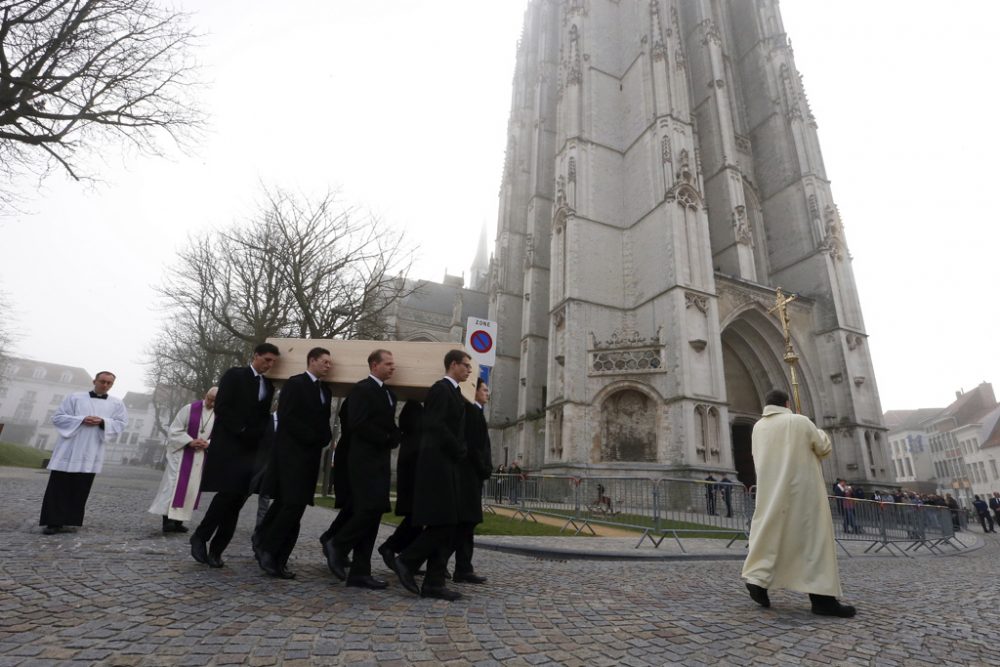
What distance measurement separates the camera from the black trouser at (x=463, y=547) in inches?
158

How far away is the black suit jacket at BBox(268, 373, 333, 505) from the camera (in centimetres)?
372

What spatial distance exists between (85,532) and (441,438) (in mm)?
4618

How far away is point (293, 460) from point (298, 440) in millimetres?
158

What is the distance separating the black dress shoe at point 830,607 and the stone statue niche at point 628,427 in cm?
1336

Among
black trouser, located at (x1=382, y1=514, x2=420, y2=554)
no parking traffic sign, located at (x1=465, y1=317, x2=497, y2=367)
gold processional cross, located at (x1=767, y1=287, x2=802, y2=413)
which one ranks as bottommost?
black trouser, located at (x1=382, y1=514, x2=420, y2=554)

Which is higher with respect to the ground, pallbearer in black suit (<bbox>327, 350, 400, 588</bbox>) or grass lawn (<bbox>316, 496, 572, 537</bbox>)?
pallbearer in black suit (<bbox>327, 350, 400, 588</bbox>)

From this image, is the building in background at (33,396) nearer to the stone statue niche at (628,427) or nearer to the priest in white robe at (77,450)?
the stone statue niche at (628,427)

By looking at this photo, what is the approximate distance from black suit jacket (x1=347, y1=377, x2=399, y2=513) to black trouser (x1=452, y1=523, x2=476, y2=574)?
2.45ft

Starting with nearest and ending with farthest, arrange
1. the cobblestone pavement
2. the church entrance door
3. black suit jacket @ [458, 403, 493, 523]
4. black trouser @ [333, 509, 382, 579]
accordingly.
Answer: the cobblestone pavement
black trouser @ [333, 509, 382, 579]
black suit jacket @ [458, 403, 493, 523]
the church entrance door

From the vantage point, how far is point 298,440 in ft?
12.5

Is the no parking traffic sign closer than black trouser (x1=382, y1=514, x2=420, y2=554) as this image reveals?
No

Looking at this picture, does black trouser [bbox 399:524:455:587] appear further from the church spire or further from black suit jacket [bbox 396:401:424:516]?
the church spire

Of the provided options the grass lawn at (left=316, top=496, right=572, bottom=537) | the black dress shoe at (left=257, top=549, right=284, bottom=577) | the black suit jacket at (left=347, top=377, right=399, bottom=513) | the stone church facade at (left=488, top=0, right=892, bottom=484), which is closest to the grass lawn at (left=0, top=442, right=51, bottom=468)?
the stone church facade at (left=488, top=0, right=892, bottom=484)

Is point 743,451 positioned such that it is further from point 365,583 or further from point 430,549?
point 365,583
